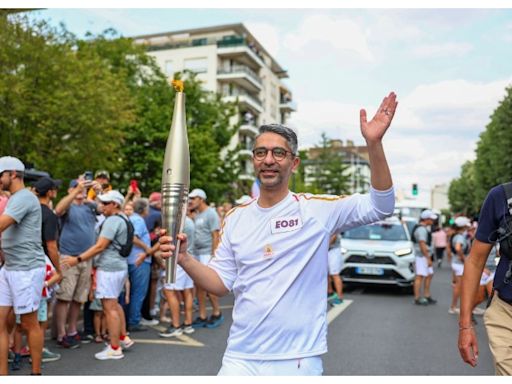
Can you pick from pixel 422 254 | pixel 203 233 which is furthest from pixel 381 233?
pixel 203 233

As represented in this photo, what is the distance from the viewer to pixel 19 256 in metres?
5.55

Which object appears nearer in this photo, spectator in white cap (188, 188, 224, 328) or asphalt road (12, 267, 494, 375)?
asphalt road (12, 267, 494, 375)

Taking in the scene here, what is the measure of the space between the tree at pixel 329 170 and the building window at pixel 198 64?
1637cm

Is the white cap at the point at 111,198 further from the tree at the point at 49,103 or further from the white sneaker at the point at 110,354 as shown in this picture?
the tree at the point at 49,103

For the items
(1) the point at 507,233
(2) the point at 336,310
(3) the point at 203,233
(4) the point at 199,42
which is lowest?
(2) the point at 336,310

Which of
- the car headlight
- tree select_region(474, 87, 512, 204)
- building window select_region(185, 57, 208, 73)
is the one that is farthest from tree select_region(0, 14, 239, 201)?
building window select_region(185, 57, 208, 73)

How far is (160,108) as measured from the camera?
32.4 meters

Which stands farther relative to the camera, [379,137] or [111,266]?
[111,266]

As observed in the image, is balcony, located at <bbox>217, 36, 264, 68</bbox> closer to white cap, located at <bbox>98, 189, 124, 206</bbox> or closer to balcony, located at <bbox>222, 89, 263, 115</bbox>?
balcony, located at <bbox>222, 89, 263, 115</bbox>

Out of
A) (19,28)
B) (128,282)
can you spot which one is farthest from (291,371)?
(19,28)

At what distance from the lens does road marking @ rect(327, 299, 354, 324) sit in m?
10.3

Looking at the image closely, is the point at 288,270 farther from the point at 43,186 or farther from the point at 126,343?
the point at 126,343

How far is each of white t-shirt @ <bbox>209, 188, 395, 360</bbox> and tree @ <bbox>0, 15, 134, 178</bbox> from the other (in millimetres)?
16685

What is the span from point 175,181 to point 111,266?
4.78 meters
